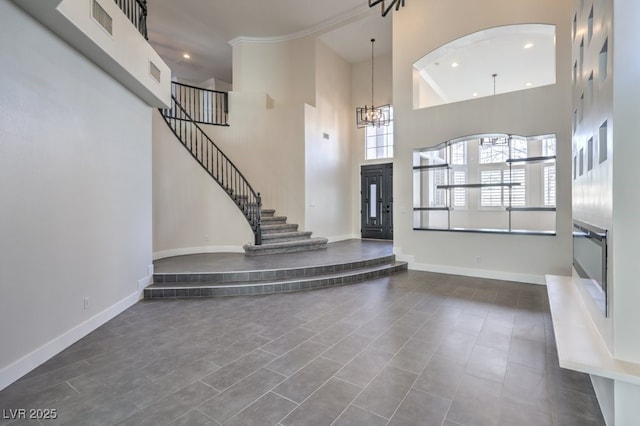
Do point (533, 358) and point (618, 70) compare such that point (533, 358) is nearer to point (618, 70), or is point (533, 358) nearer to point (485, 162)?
point (618, 70)

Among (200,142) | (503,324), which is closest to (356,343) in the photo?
(503,324)

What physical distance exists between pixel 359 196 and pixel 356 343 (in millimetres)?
7062

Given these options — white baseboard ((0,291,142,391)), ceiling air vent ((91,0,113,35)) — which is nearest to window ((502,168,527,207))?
ceiling air vent ((91,0,113,35))

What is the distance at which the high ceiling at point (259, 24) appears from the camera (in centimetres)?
719

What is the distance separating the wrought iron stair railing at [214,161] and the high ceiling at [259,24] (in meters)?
2.19

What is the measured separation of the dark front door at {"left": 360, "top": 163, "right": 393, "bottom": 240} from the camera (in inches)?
365

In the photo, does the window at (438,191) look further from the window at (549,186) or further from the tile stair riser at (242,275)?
the tile stair riser at (242,275)

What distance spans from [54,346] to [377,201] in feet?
26.4

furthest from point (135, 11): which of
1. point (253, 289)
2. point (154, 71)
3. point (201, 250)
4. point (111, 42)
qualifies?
point (201, 250)

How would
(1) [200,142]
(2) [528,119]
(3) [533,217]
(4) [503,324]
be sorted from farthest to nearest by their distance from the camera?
1. (1) [200,142]
2. (3) [533,217]
3. (2) [528,119]
4. (4) [503,324]

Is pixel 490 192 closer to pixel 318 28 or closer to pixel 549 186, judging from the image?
pixel 549 186

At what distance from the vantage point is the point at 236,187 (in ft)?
26.7

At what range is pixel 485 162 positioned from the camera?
909cm

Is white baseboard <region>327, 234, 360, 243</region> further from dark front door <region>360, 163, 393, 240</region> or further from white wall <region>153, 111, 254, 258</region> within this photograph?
white wall <region>153, 111, 254, 258</region>
